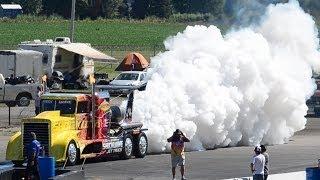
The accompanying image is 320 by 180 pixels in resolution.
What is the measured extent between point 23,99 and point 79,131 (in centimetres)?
2127

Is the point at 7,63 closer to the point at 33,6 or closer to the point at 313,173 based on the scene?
the point at 313,173

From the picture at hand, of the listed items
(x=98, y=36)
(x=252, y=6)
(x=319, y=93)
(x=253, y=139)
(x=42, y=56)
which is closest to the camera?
(x=253, y=139)

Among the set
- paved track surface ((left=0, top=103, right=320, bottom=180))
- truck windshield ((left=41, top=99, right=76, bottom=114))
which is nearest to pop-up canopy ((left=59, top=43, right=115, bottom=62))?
paved track surface ((left=0, top=103, right=320, bottom=180))

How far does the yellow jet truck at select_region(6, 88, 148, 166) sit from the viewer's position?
3312cm

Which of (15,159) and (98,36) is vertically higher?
(98,36)

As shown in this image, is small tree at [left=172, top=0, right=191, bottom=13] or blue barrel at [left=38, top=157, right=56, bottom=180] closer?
blue barrel at [left=38, top=157, right=56, bottom=180]

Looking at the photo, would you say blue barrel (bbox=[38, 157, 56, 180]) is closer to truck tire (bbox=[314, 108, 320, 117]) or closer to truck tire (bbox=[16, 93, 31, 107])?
truck tire (bbox=[16, 93, 31, 107])

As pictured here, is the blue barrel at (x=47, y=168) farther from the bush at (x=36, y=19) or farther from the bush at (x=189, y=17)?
the bush at (x=36, y=19)

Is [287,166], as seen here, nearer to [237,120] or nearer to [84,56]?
[237,120]

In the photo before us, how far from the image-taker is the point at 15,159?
3325 cm

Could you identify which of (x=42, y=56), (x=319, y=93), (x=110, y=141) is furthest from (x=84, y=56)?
(x=110, y=141)

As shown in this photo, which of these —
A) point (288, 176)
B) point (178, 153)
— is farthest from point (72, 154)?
point (288, 176)

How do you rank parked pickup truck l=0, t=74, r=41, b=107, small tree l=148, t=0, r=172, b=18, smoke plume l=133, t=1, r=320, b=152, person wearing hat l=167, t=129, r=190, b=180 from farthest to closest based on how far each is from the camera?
small tree l=148, t=0, r=172, b=18, parked pickup truck l=0, t=74, r=41, b=107, smoke plume l=133, t=1, r=320, b=152, person wearing hat l=167, t=129, r=190, b=180

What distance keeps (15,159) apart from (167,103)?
23.0 feet
